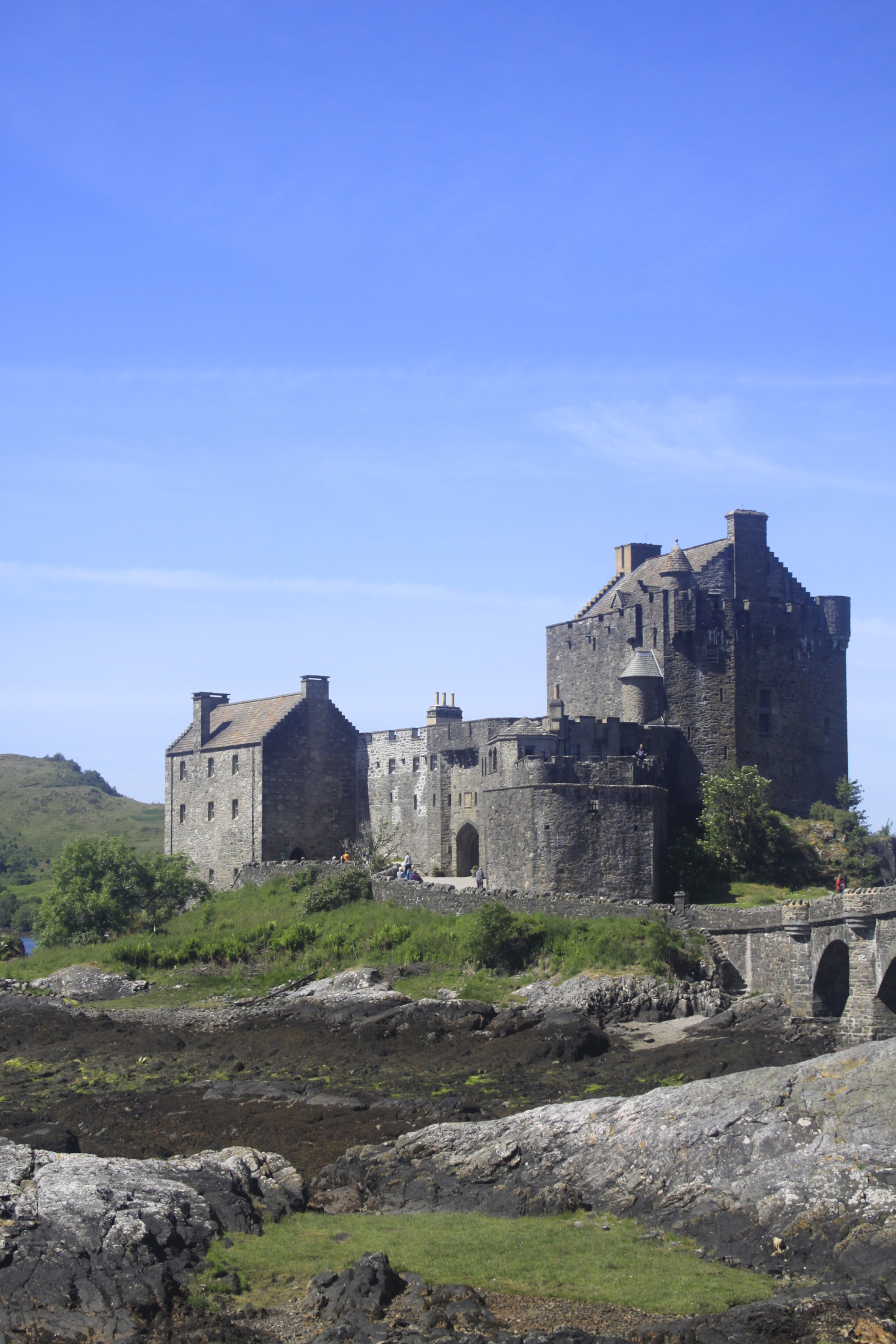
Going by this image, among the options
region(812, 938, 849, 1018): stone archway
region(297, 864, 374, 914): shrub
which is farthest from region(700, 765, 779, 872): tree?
region(297, 864, 374, 914): shrub

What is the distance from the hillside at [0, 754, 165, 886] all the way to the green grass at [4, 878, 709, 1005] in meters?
61.9

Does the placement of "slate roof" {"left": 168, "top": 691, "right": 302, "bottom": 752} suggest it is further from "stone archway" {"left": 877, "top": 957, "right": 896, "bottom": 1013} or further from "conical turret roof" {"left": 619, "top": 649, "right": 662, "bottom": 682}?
"stone archway" {"left": 877, "top": 957, "right": 896, "bottom": 1013}

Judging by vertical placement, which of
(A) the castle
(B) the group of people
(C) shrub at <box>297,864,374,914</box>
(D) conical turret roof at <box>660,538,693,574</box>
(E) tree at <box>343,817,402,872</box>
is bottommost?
(C) shrub at <box>297,864,374,914</box>

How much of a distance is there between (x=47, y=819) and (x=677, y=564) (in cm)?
9698

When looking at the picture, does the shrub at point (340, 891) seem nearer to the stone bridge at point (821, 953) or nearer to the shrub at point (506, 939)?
the shrub at point (506, 939)

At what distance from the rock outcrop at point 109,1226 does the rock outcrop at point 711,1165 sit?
1900mm

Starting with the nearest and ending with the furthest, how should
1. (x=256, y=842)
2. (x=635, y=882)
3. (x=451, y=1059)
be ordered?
(x=451, y=1059) < (x=635, y=882) < (x=256, y=842)

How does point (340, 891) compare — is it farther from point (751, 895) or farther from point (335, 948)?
point (751, 895)

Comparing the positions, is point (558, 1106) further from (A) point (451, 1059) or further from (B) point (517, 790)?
(B) point (517, 790)

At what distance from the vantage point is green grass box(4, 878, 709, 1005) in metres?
39.5

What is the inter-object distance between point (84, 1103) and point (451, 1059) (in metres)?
8.94

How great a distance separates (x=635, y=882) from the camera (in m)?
44.4

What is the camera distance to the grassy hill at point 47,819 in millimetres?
111188

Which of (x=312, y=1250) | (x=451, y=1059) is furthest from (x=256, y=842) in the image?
(x=312, y=1250)
